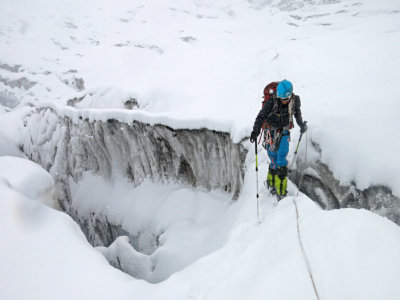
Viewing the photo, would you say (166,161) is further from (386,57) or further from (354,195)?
(386,57)

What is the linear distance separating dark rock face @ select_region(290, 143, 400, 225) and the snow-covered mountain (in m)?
0.02

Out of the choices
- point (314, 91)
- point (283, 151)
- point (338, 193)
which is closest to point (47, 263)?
point (283, 151)

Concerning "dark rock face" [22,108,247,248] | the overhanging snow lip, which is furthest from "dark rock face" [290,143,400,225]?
the overhanging snow lip

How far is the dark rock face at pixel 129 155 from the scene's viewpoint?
734 centimetres

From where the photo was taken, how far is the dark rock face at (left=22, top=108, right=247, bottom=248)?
7.34 metres

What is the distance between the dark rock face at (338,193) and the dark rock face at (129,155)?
170 centimetres

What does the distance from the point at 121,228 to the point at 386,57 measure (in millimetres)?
9914

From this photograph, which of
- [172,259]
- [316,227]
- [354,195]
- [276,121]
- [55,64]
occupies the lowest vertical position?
[55,64]

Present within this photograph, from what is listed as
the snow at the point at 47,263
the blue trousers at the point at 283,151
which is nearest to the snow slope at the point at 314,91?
the blue trousers at the point at 283,151

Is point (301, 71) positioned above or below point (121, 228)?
above

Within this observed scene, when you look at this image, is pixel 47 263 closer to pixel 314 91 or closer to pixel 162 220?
pixel 162 220

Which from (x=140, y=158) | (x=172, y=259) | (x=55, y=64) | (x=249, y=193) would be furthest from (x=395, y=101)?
(x=55, y=64)

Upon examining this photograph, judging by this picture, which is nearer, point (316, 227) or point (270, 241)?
point (316, 227)

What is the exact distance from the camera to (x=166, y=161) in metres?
8.79
